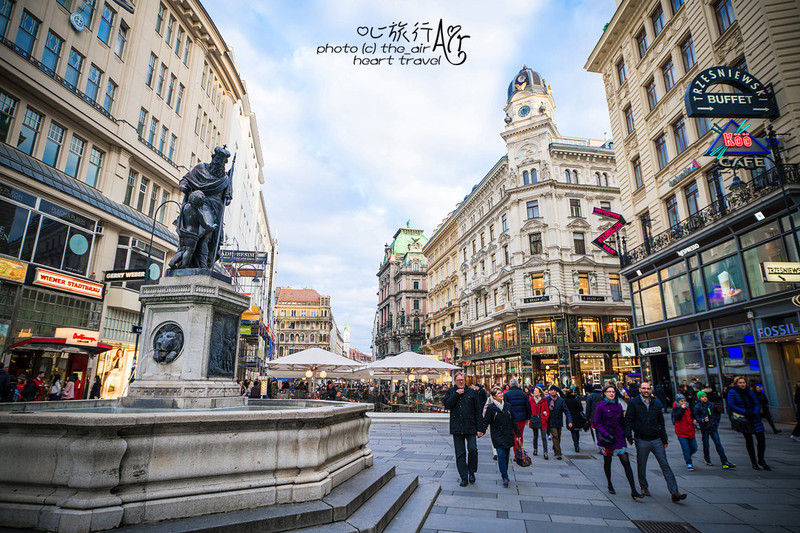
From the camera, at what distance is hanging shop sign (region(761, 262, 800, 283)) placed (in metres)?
12.3

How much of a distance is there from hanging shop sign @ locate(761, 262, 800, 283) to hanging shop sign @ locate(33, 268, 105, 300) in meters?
25.2

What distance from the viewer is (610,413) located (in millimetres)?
6941

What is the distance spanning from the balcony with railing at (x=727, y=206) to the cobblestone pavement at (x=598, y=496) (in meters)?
8.65

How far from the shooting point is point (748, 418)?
27.8 feet

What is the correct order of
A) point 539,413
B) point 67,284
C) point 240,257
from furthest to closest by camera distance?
point 240,257 → point 67,284 → point 539,413

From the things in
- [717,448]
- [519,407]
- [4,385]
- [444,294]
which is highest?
[444,294]

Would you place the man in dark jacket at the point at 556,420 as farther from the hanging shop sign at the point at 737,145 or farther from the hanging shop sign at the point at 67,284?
the hanging shop sign at the point at 67,284

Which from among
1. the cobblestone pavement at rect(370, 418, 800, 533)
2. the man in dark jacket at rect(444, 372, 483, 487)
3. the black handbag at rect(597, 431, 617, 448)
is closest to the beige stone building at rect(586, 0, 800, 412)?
the cobblestone pavement at rect(370, 418, 800, 533)

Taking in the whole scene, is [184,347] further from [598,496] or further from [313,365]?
[313,365]

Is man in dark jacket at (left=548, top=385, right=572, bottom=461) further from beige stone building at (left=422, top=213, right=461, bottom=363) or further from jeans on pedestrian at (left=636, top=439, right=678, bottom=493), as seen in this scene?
beige stone building at (left=422, top=213, right=461, bottom=363)

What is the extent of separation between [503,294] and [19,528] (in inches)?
1475

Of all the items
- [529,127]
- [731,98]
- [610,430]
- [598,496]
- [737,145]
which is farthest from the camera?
[529,127]

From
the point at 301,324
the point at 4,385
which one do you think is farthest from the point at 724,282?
the point at 301,324

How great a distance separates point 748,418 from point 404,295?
69.3 metres
